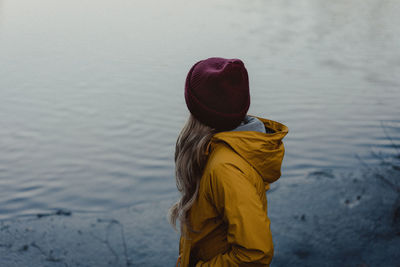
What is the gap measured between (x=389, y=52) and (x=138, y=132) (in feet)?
24.6

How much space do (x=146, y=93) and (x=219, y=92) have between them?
596 centimetres

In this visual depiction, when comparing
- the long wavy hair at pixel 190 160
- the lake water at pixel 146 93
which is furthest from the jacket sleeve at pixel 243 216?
the lake water at pixel 146 93

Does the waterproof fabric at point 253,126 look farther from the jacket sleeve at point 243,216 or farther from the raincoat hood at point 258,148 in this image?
the jacket sleeve at point 243,216

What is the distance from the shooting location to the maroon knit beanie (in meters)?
1.51

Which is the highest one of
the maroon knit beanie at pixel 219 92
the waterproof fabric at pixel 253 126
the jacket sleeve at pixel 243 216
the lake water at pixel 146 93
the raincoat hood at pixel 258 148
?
the maroon knit beanie at pixel 219 92

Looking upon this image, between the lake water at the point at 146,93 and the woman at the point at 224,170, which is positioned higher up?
the woman at the point at 224,170

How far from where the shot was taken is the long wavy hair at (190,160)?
1604 millimetres

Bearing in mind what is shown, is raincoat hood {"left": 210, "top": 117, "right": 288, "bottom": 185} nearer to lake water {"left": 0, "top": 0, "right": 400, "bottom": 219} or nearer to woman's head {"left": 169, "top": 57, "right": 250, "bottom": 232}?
woman's head {"left": 169, "top": 57, "right": 250, "bottom": 232}

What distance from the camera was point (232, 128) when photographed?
1.61m

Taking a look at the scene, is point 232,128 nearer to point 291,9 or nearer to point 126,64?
point 126,64

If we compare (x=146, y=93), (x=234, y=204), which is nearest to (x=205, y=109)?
(x=234, y=204)

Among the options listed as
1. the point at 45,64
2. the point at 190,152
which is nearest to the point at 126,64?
the point at 45,64

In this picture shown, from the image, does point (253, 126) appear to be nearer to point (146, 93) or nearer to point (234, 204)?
point (234, 204)

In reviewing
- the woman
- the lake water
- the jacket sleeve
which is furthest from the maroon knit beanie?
the lake water
